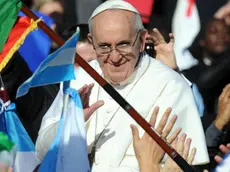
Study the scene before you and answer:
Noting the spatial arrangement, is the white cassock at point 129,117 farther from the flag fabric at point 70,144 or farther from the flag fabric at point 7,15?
the flag fabric at point 7,15

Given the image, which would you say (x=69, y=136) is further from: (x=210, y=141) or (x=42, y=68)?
(x=210, y=141)

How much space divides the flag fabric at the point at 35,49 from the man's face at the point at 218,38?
1278 mm

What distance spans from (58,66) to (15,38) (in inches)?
39.1

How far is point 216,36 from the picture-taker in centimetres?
812

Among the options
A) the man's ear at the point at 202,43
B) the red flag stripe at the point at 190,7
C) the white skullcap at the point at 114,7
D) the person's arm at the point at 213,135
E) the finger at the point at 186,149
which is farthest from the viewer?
the red flag stripe at the point at 190,7

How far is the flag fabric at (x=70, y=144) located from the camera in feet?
18.9

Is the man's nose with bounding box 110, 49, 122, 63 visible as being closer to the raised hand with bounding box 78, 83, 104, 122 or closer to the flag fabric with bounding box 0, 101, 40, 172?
the raised hand with bounding box 78, 83, 104, 122

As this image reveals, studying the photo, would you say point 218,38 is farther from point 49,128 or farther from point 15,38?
point 49,128

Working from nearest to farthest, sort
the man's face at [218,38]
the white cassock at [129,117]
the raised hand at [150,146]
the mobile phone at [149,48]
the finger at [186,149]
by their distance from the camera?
the raised hand at [150,146] → the finger at [186,149] → the white cassock at [129,117] → the mobile phone at [149,48] → the man's face at [218,38]

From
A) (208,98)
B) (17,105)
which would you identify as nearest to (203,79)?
(208,98)

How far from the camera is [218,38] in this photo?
8117 millimetres

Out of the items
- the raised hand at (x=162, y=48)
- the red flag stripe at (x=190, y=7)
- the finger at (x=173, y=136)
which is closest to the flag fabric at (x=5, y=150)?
the finger at (x=173, y=136)

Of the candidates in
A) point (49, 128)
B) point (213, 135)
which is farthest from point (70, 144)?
point (213, 135)

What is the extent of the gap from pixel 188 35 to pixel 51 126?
3070 mm
